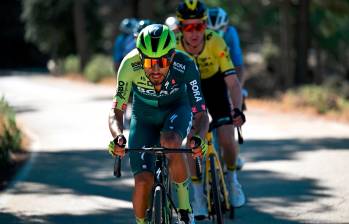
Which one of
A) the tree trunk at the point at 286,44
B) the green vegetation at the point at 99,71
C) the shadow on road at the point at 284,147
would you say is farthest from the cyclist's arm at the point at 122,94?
the green vegetation at the point at 99,71

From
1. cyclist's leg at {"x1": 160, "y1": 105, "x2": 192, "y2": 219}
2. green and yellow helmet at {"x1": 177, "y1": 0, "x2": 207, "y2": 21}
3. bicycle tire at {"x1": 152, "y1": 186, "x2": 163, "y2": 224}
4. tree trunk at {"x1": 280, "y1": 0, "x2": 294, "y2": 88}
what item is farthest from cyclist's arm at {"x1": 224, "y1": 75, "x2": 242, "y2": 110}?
tree trunk at {"x1": 280, "y1": 0, "x2": 294, "y2": 88}

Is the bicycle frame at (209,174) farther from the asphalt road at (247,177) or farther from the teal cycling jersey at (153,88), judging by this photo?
the teal cycling jersey at (153,88)

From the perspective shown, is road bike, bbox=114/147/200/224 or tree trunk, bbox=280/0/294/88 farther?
tree trunk, bbox=280/0/294/88

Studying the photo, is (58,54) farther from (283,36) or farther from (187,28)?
(187,28)

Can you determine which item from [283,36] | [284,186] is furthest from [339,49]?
[284,186]

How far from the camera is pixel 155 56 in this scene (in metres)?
5.43

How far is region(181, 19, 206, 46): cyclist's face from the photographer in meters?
7.11

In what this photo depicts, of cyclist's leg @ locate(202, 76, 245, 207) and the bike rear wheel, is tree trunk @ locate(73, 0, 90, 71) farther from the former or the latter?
the bike rear wheel

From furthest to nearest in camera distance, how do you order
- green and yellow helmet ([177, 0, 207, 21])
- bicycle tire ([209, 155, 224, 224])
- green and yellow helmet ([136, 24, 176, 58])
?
green and yellow helmet ([177, 0, 207, 21]) → bicycle tire ([209, 155, 224, 224]) → green and yellow helmet ([136, 24, 176, 58])

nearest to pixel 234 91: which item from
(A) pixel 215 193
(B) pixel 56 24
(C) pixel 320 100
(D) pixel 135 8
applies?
(A) pixel 215 193

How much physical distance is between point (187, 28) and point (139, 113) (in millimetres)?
1483

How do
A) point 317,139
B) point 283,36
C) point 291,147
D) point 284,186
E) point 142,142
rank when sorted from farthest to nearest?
point 283,36, point 317,139, point 291,147, point 284,186, point 142,142

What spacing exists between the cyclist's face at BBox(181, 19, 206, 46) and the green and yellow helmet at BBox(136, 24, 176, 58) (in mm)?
1658

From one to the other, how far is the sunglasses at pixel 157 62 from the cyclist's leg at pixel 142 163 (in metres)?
0.59
